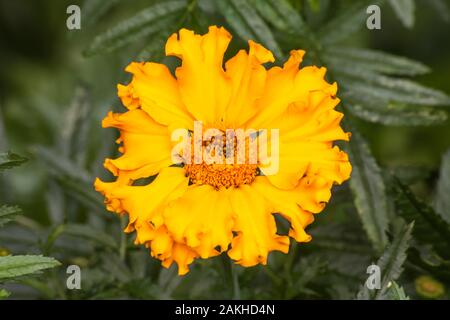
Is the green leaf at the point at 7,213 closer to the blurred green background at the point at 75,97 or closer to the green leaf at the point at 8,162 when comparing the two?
the green leaf at the point at 8,162

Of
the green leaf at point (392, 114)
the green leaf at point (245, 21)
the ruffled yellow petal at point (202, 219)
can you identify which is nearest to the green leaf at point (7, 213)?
the ruffled yellow petal at point (202, 219)

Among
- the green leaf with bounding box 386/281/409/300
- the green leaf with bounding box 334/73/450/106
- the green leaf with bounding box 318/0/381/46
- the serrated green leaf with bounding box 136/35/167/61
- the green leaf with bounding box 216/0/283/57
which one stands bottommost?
the green leaf with bounding box 386/281/409/300

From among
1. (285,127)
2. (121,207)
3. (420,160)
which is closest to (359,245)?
(285,127)

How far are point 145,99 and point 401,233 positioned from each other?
0.39 metres

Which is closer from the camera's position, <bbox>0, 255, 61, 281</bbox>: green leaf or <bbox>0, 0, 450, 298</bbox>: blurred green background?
<bbox>0, 255, 61, 281</bbox>: green leaf

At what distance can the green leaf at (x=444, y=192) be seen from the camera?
137cm

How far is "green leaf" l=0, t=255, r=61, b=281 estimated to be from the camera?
40.6 inches

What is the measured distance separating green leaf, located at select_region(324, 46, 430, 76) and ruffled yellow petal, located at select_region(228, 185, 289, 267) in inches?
15.2

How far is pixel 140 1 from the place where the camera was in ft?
6.61

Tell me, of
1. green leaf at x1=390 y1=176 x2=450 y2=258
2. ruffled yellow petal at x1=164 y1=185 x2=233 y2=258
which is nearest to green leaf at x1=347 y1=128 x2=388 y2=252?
green leaf at x1=390 y1=176 x2=450 y2=258

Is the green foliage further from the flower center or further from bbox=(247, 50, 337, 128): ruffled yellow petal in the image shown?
bbox=(247, 50, 337, 128): ruffled yellow petal

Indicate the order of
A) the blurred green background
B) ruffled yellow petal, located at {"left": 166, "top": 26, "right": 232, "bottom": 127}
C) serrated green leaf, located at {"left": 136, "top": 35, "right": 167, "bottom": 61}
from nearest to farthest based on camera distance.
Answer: ruffled yellow petal, located at {"left": 166, "top": 26, "right": 232, "bottom": 127} → serrated green leaf, located at {"left": 136, "top": 35, "right": 167, "bottom": 61} → the blurred green background

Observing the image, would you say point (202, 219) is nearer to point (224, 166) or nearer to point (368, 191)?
point (224, 166)

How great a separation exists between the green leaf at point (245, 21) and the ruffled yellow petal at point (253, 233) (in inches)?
11.0
